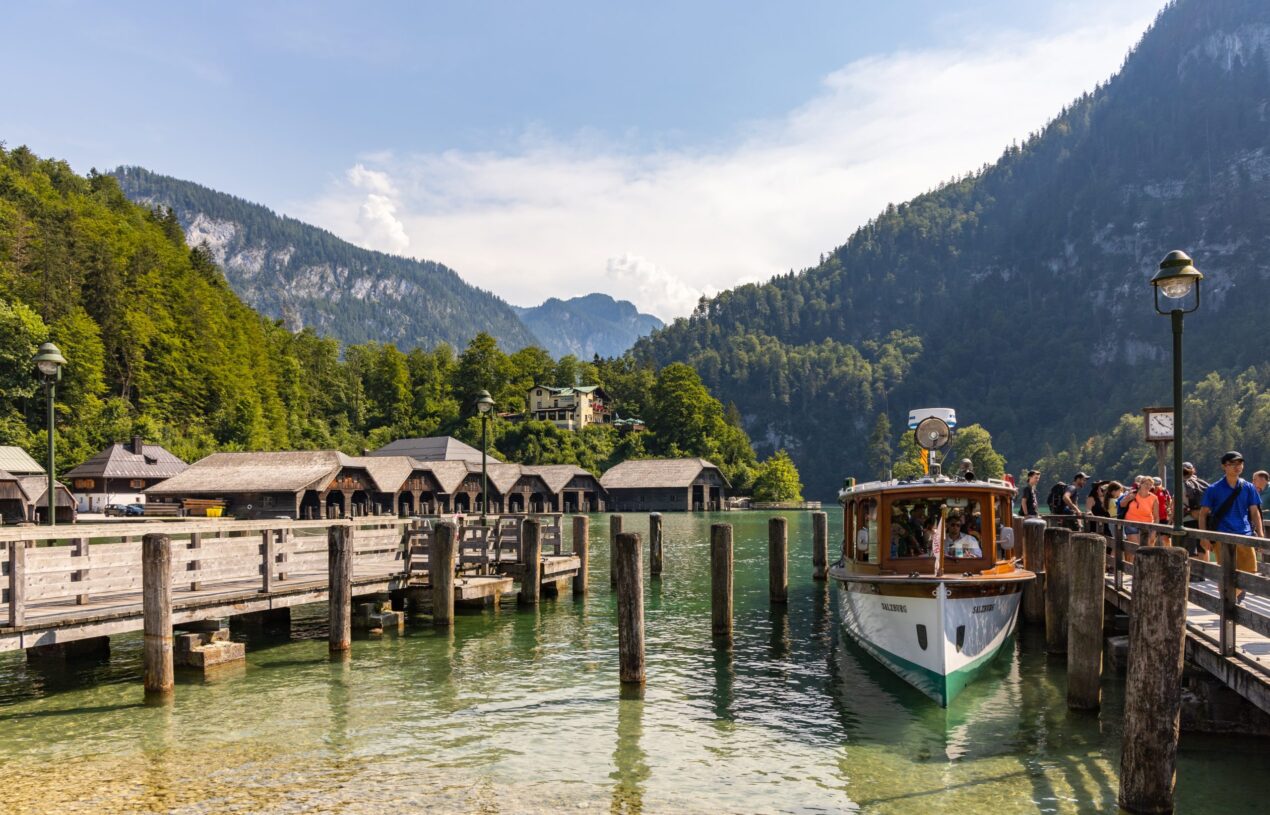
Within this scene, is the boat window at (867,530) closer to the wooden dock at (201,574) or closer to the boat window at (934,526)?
the boat window at (934,526)

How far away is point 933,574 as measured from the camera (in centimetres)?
1597

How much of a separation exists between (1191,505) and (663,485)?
88.3 metres

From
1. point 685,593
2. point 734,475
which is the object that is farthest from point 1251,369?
point 685,593

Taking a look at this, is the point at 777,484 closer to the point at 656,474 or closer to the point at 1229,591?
the point at 656,474

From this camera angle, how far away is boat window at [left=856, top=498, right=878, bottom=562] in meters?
17.0

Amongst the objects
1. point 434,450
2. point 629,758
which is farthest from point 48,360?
point 434,450

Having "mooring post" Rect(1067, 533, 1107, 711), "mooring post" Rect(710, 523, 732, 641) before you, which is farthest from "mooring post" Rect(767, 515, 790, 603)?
"mooring post" Rect(1067, 533, 1107, 711)

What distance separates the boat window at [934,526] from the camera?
53.4 ft

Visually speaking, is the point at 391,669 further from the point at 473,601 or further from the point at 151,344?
the point at 151,344

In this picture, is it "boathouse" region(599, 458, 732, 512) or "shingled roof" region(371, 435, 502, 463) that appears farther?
"shingled roof" region(371, 435, 502, 463)

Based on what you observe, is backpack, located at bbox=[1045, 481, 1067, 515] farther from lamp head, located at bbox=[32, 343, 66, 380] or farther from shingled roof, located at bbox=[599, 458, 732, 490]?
shingled roof, located at bbox=[599, 458, 732, 490]

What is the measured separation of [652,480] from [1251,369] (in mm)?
97455

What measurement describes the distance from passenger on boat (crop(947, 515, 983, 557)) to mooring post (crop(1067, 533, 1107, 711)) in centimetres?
262

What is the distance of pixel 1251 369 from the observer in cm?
13812
